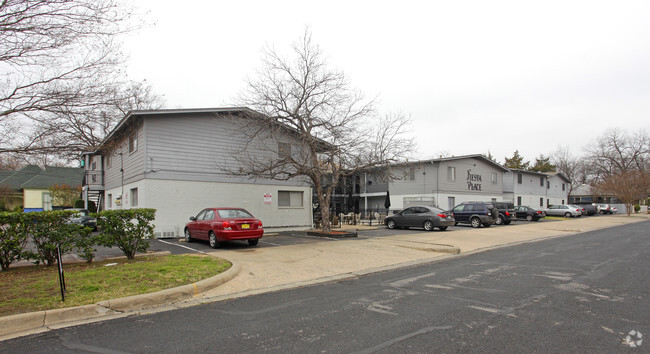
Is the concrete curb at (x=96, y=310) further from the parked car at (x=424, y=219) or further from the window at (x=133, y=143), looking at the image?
the parked car at (x=424, y=219)

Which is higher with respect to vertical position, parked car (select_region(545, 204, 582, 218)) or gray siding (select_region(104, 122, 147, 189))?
gray siding (select_region(104, 122, 147, 189))

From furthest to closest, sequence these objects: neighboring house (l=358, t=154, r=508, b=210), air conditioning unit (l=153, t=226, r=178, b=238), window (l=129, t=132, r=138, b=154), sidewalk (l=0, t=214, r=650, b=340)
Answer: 1. neighboring house (l=358, t=154, r=508, b=210)
2. window (l=129, t=132, r=138, b=154)
3. air conditioning unit (l=153, t=226, r=178, b=238)
4. sidewalk (l=0, t=214, r=650, b=340)

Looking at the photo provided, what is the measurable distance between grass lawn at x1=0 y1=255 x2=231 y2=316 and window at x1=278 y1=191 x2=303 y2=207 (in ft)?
36.6

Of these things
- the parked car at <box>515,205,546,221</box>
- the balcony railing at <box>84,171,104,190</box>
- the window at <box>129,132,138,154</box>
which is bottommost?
the parked car at <box>515,205,546,221</box>

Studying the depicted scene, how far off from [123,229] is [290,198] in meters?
12.0

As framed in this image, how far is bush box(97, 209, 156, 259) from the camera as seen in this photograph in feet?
31.1

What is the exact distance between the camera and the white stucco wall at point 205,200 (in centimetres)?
1661

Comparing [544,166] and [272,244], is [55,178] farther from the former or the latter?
[544,166]

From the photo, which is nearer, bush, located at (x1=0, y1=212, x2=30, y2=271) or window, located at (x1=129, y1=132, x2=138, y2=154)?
bush, located at (x1=0, y1=212, x2=30, y2=271)

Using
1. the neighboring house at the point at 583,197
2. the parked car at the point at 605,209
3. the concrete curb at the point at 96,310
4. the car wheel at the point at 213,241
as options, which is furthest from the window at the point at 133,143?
the neighboring house at the point at 583,197

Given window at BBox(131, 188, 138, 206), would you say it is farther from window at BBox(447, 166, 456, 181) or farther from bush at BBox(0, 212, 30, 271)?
window at BBox(447, 166, 456, 181)

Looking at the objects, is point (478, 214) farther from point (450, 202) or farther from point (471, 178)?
point (471, 178)

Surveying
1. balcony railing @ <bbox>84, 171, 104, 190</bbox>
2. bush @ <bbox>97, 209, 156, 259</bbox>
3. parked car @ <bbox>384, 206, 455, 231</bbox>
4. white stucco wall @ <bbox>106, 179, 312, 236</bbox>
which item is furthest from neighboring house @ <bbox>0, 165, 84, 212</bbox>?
bush @ <bbox>97, 209, 156, 259</bbox>

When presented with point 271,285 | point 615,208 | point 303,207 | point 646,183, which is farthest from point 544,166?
point 271,285
